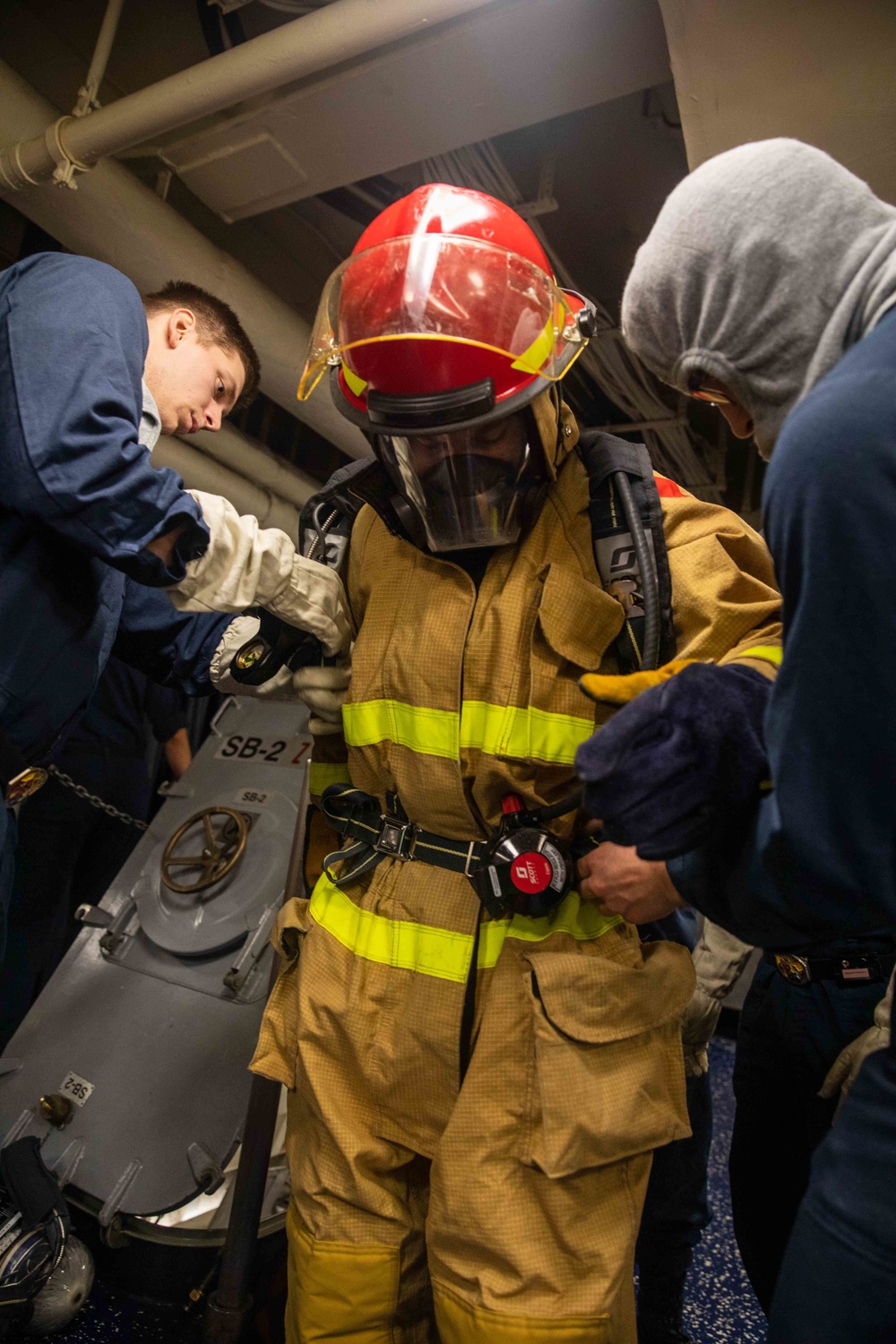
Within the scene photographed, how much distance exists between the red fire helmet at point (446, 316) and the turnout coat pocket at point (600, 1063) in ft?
3.17

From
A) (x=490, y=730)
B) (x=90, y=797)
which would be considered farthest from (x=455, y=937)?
(x=90, y=797)

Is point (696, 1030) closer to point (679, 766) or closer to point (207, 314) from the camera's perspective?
point (679, 766)

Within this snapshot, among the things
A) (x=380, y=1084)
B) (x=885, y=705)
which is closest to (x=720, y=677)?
(x=885, y=705)

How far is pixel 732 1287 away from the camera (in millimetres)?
2189

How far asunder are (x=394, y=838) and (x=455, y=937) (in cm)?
23

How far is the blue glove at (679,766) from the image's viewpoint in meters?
0.89

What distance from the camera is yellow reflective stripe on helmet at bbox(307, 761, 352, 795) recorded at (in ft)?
5.98

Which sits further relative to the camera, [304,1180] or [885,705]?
[304,1180]

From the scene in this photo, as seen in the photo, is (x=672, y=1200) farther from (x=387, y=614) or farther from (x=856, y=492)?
(x=856, y=492)

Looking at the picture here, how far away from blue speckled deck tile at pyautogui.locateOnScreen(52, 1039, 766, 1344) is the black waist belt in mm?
1398

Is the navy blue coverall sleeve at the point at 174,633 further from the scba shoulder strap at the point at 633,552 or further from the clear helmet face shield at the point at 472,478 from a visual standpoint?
the scba shoulder strap at the point at 633,552

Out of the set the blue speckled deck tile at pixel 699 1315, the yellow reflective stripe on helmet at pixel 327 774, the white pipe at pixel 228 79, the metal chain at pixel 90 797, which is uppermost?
the white pipe at pixel 228 79

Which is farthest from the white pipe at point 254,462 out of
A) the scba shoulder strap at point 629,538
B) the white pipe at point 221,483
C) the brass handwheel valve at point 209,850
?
the scba shoulder strap at point 629,538

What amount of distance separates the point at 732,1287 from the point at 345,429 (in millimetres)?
3256
